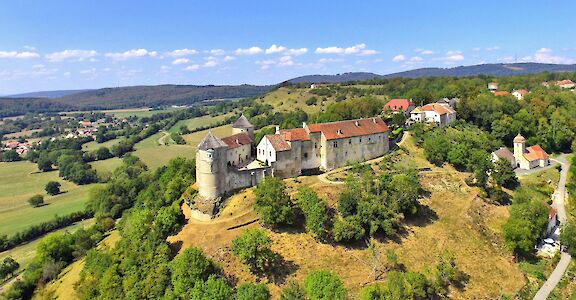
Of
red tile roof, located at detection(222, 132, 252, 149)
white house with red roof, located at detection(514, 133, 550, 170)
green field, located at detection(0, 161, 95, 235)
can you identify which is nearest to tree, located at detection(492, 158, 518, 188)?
white house with red roof, located at detection(514, 133, 550, 170)

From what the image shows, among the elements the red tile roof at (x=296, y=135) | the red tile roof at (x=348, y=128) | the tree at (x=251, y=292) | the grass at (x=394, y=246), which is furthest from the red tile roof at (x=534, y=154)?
the tree at (x=251, y=292)

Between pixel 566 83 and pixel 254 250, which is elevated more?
pixel 566 83

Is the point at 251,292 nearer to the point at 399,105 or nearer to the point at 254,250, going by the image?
the point at 254,250

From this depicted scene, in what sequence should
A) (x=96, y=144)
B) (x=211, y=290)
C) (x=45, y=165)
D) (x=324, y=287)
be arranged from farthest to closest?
(x=96, y=144) < (x=45, y=165) < (x=211, y=290) < (x=324, y=287)

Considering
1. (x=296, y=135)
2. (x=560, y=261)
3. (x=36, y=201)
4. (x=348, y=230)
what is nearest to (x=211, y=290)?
(x=348, y=230)

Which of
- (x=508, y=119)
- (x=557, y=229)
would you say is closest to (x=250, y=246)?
(x=557, y=229)

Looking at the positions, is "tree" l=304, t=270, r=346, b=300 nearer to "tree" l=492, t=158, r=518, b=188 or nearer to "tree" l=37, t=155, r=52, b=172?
"tree" l=492, t=158, r=518, b=188
